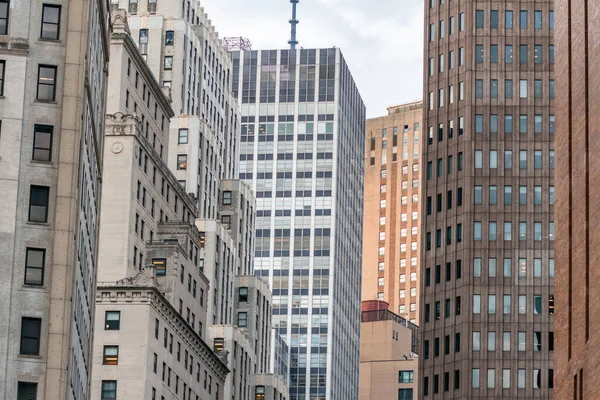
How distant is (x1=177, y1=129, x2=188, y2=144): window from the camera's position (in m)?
188

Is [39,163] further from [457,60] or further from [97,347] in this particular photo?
[457,60]

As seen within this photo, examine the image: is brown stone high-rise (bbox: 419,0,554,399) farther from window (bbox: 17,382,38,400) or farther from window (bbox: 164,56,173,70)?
window (bbox: 17,382,38,400)

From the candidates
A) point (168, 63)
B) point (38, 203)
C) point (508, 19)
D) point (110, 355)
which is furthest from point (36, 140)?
point (508, 19)

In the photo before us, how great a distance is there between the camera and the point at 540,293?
176625mm

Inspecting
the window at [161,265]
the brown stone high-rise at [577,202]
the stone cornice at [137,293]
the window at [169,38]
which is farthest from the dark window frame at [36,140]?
the window at [169,38]

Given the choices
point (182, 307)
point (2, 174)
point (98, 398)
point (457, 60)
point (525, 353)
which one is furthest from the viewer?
point (457, 60)

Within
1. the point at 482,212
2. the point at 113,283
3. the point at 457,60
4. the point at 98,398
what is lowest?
the point at 98,398

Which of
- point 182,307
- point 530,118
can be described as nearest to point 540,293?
point 530,118

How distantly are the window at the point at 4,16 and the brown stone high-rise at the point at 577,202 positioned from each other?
33.8m

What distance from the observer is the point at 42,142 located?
319ft

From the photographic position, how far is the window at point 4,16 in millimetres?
98562

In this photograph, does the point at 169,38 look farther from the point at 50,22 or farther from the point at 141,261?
the point at 50,22

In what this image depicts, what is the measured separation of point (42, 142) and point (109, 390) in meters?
53.6

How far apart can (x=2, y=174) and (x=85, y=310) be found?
18.7 metres
